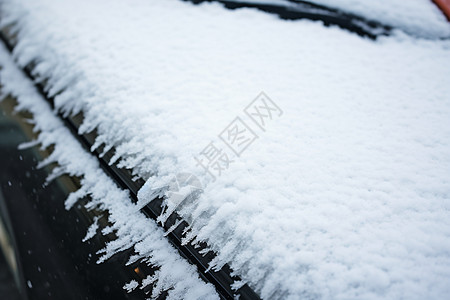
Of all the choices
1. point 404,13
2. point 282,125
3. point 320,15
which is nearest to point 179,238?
point 282,125

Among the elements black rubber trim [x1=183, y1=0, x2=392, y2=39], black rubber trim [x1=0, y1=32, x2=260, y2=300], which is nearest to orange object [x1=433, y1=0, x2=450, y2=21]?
black rubber trim [x1=183, y1=0, x2=392, y2=39]

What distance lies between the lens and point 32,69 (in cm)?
131

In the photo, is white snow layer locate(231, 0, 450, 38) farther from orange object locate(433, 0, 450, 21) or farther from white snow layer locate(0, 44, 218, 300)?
white snow layer locate(0, 44, 218, 300)

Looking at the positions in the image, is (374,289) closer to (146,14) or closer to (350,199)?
(350,199)

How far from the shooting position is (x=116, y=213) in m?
0.89

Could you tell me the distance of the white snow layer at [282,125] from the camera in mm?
629

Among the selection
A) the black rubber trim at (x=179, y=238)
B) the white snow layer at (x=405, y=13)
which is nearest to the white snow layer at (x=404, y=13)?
the white snow layer at (x=405, y=13)

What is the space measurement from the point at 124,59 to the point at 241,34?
512mm

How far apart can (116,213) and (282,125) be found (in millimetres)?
557

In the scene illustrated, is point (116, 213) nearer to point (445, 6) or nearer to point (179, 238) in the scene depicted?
point (179, 238)

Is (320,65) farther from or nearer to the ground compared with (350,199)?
farther from the ground

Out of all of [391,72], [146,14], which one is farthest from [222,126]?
[146,14]

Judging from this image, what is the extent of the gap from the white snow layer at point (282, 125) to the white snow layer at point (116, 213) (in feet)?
0.10

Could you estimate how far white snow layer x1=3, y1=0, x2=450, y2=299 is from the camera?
63 cm
